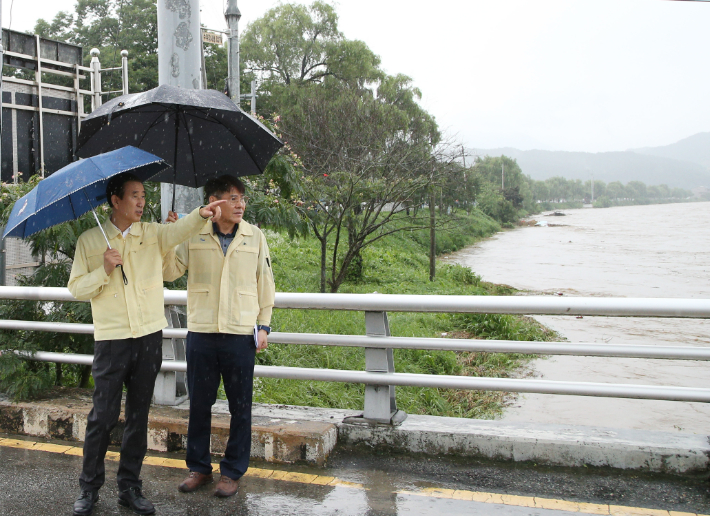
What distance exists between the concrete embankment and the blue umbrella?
5.08 ft

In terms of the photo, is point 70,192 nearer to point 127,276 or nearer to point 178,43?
point 127,276

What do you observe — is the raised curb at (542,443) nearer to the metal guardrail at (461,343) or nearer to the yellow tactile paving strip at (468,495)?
the metal guardrail at (461,343)

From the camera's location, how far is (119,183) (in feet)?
10.4

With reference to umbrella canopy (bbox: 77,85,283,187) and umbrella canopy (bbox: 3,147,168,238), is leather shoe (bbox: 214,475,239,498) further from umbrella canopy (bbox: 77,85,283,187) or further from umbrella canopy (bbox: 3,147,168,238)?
umbrella canopy (bbox: 77,85,283,187)

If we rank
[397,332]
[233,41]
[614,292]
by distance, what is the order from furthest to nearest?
[614,292] < [233,41] < [397,332]

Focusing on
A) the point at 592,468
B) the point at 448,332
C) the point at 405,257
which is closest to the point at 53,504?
the point at 592,468

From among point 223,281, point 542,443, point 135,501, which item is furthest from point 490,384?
point 135,501

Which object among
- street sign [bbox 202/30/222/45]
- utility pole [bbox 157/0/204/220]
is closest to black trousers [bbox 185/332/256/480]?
utility pole [bbox 157/0/204/220]

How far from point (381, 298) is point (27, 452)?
7.92 ft

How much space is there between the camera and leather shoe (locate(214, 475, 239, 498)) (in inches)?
131

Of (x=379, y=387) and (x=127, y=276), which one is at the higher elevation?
(x=127, y=276)

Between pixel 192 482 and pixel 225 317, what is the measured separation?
0.93 m

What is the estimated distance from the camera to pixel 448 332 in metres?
11.5

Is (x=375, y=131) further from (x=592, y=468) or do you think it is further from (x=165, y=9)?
(x=592, y=468)
